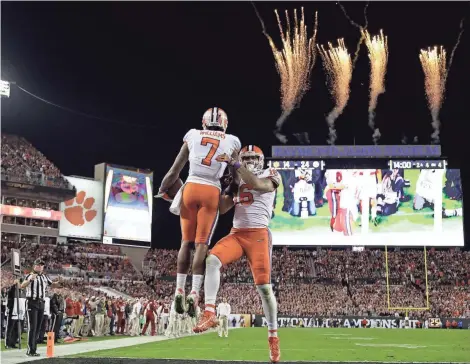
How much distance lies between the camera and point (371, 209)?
53.9 metres

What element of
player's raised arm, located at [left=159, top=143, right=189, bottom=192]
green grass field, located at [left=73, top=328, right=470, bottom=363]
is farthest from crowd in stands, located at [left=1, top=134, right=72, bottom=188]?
player's raised arm, located at [left=159, top=143, right=189, bottom=192]

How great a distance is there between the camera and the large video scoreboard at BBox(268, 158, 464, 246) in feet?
175

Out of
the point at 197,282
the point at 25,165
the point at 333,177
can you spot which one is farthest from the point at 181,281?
the point at 25,165

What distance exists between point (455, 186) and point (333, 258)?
13038 millimetres

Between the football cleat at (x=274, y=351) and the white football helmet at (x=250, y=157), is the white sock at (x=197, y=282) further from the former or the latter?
the football cleat at (x=274, y=351)

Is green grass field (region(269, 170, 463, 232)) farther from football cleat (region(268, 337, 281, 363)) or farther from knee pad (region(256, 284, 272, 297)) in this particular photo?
knee pad (region(256, 284, 272, 297))

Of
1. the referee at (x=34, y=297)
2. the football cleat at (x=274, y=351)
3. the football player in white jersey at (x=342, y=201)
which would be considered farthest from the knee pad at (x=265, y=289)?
the football player in white jersey at (x=342, y=201)

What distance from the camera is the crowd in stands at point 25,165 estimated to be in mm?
52812

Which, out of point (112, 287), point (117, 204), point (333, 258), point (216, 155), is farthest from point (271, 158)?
point (216, 155)

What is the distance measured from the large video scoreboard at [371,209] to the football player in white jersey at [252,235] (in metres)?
44.8

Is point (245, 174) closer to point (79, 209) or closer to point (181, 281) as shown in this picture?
point (181, 281)

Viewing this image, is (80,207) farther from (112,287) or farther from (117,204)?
(112,287)

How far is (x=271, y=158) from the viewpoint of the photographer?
58031mm

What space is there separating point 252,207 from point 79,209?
51.3 metres
